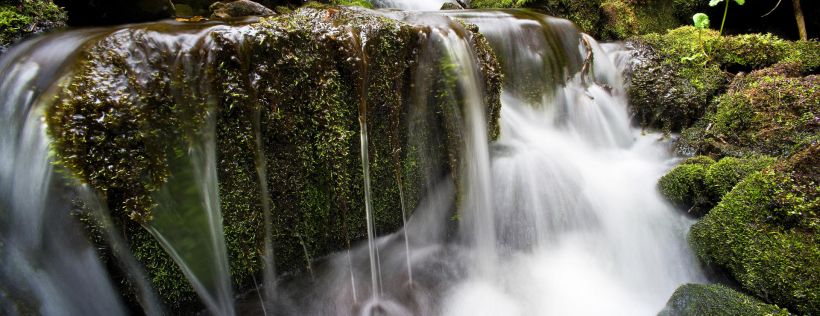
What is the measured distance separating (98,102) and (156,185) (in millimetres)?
514

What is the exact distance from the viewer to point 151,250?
2.30 meters

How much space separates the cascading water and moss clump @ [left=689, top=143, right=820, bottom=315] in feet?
1.33

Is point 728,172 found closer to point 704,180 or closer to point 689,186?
point 704,180

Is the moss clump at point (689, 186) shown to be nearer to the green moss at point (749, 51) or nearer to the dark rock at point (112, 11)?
the green moss at point (749, 51)

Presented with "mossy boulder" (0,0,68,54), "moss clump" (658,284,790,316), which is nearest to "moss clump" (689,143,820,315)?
"moss clump" (658,284,790,316)

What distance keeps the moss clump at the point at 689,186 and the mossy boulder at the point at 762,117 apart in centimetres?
66

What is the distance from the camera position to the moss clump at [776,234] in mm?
2393

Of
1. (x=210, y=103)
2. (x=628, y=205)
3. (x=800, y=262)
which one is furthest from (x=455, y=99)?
(x=800, y=262)

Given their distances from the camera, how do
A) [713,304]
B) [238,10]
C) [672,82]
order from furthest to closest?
[672,82], [238,10], [713,304]

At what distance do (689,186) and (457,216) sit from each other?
2.13m


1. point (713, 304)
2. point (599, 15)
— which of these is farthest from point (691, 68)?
point (713, 304)

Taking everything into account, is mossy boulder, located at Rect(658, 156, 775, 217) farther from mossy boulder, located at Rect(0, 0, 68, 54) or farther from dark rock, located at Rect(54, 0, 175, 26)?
mossy boulder, located at Rect(0, 0, 68, 54)

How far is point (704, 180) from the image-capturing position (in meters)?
3.43

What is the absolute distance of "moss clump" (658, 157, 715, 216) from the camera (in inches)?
136
